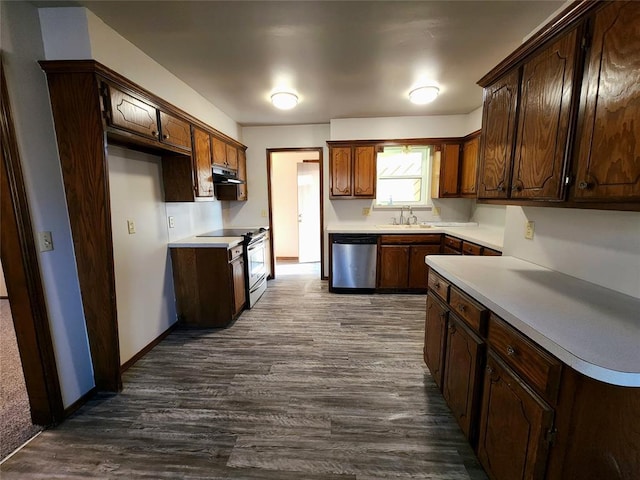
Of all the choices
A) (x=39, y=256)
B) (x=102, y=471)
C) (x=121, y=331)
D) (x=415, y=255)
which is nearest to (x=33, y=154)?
(x=39, y=256)

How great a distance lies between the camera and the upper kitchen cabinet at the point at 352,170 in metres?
4.03

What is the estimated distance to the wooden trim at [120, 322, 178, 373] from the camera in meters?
2.20

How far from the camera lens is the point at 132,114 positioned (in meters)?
1.93

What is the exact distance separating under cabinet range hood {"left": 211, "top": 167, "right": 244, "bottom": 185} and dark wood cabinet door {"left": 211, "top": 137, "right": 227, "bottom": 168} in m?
0.07

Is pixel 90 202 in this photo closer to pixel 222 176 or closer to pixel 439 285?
pixel 222 176

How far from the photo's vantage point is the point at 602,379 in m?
0.75

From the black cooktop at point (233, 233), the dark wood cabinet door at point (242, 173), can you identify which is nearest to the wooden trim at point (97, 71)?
the black cooktop at point (233, 233)

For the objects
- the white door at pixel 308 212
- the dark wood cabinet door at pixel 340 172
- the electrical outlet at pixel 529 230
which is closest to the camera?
the electrical outlet at pixel 529 230

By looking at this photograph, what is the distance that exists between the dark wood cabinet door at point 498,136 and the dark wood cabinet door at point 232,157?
2.99 meters

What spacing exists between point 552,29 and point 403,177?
9.97ft

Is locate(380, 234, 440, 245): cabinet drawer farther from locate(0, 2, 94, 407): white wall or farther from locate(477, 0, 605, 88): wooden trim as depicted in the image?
locate(0, 2, 94, 407): white wall

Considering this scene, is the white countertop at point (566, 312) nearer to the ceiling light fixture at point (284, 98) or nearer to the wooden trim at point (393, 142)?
the ceiling light fixture at point (284, 98)

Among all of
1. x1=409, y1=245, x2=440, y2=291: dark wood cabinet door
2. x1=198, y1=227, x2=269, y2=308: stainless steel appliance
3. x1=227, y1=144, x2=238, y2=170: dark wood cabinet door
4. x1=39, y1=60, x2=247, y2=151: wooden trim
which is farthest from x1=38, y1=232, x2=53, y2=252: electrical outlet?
x1=409, y1=245, x2=440, y2=291: dark wood cabinet door

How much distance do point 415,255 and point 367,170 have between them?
1.43 m
